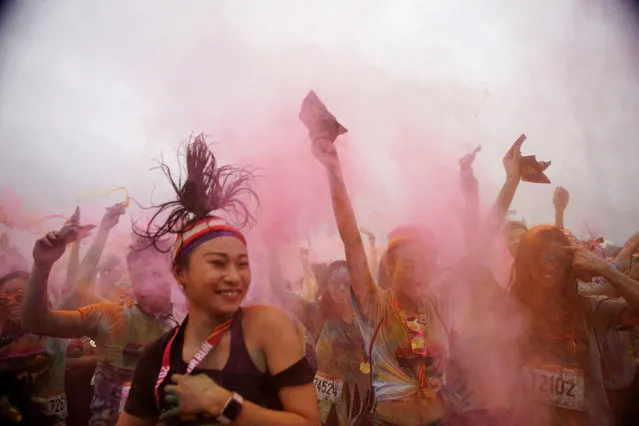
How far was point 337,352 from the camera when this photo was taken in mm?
4141

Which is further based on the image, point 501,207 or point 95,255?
point 501,207

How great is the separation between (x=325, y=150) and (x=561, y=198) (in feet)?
7.33

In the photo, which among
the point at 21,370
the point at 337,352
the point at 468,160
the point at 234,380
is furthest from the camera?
the point at 337,352

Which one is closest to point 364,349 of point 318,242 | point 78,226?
point 318,242

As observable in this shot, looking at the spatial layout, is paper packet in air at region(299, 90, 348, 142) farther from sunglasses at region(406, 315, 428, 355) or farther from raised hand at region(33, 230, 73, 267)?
raised hand at region(33, 230, 73, 267)

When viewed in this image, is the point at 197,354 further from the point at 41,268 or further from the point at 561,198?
the point at 561,198

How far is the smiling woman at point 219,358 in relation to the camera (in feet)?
7.99

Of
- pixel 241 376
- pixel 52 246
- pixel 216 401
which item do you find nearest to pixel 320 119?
pixel 241 376

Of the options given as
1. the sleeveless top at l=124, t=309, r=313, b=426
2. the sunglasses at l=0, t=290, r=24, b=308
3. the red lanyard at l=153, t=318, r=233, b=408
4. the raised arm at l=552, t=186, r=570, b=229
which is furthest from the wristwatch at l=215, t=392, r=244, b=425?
the raised arm at l=552, t=186, r=570, b=229

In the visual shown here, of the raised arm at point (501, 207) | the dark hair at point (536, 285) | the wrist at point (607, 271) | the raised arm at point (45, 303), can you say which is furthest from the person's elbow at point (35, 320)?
the wrist at point (607, 271)

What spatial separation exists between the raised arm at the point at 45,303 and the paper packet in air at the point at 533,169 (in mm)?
3642

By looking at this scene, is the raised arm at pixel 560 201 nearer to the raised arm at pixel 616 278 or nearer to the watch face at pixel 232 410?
the raised arm at pixel 616 278

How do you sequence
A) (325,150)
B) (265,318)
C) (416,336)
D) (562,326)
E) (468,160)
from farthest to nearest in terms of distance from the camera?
(468,160) → (562,326) → (416,336) → (325,150) → (265,318)

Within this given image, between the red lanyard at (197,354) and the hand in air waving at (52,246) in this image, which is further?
the hand in air waving at (52,246)
